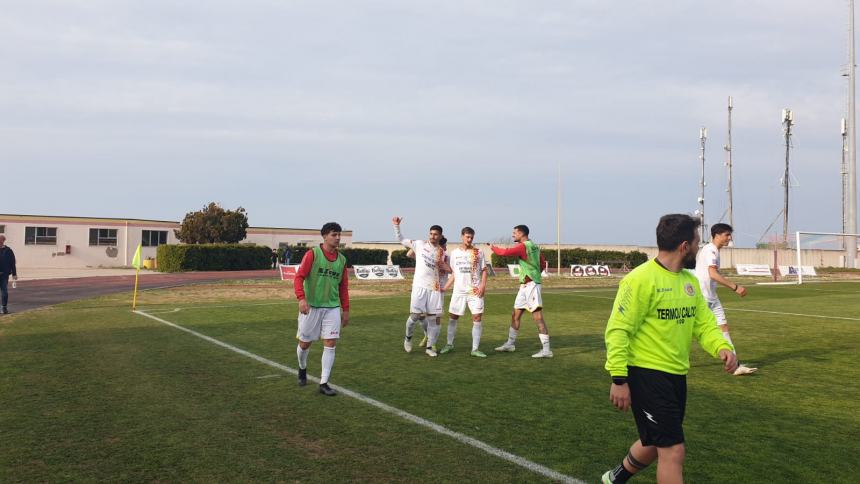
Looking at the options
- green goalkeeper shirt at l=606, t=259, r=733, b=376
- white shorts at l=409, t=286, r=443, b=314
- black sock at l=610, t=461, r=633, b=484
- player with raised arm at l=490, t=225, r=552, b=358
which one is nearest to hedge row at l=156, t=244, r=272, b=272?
white shorts at l=409, t=286, r=443, b=314

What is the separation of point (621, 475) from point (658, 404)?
0.75 meters

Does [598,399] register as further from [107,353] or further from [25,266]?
[25,266]

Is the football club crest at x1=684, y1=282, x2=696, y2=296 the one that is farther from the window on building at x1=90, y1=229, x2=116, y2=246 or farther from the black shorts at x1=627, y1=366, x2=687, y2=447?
the window on building at x1=90, y1=229, x2=116, y2=246

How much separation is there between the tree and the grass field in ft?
152

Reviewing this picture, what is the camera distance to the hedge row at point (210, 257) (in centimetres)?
4750

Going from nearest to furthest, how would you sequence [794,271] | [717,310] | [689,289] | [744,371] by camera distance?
[689,289]
[744,371]
[717,310]
[794,271]

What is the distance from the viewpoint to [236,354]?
1163 cm

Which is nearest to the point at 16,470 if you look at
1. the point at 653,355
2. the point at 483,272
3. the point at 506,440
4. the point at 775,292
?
the point at 506,440

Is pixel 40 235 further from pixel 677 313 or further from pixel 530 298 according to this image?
pixel 677 313

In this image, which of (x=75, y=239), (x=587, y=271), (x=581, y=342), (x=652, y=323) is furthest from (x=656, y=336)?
(x=75, y=239)

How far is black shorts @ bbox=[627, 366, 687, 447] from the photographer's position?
4.09m

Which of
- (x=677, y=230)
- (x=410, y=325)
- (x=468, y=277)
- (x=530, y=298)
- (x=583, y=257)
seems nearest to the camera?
(x=677, y=230)

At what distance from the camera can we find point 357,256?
56.9 meters

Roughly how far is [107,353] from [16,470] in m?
6.70
